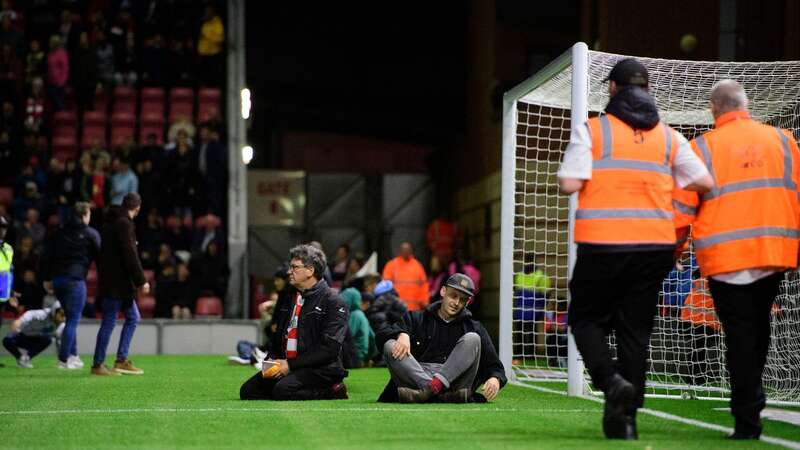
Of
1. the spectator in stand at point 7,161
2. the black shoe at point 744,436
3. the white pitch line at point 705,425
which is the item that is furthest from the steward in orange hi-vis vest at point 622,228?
the spectator in stand at point 7,161

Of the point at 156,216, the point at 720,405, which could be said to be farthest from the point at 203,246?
the point at 720,405

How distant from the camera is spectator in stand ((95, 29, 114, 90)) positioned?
26369 mm

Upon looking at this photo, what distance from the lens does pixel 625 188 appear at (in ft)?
23.5

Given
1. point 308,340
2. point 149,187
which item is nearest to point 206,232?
point 149,187

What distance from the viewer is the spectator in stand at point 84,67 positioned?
25828 mm

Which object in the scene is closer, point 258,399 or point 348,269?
point 258,399

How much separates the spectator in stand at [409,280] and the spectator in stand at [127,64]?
8215mm

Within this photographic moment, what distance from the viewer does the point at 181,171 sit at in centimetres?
2347

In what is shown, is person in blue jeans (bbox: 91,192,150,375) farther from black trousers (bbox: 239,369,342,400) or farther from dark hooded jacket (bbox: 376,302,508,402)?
dark hooded jacket (bbox: 376,302,508,402)

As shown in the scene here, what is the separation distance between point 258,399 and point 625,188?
4185 mm

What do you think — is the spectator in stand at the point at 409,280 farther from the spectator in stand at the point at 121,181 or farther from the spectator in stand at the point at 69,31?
the spectator in stand at the point at 69,31

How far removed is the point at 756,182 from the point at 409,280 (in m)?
14.1

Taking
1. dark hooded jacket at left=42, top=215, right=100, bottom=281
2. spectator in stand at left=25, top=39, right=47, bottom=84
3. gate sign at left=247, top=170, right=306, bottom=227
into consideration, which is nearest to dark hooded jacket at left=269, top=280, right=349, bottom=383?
dark hooded jacket at left=42, top=215, right=100, bottom=281

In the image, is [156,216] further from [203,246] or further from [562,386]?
[562,386]
